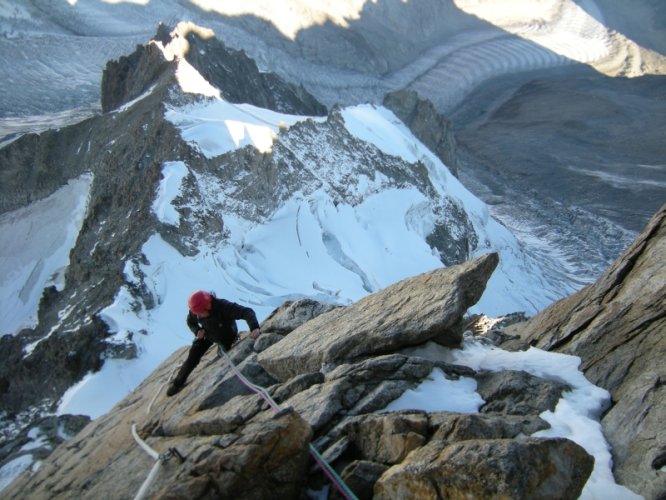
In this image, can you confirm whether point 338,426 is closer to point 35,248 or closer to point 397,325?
point 397,325

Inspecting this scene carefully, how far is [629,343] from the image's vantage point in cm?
637

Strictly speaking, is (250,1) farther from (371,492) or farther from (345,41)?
(371,492)

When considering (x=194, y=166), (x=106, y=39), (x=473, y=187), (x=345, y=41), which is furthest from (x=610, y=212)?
(x=106, y=39)

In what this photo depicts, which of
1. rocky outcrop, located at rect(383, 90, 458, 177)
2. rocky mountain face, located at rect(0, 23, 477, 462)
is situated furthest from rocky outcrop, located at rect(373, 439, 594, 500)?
rocky outcrop, located at rect(383, 90, 458, 177)

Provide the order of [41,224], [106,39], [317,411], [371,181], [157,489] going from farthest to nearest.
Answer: [106,39]
[371,181]
[41,224]
[317,411]
[157,489]

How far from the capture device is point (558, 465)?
3973mm

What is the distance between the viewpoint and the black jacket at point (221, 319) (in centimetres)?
741

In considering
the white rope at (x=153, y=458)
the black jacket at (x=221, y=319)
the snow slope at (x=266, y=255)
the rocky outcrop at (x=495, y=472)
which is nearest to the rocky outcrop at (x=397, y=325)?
the black jacket at (x=221, y=319)

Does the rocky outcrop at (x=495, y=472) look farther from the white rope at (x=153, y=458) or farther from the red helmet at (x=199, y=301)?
the red helmet at (x=199, y=301)

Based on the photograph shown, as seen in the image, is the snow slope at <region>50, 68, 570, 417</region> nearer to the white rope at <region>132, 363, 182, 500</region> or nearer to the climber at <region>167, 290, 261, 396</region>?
the climber at <region>167, 290, 261, 396</region>

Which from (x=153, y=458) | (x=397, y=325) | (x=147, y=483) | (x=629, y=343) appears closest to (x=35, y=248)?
(x=153, y=458)

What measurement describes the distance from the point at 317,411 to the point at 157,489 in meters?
1.43

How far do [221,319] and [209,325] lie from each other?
163 millimetres

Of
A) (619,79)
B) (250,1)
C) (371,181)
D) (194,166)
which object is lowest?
(619,79)
